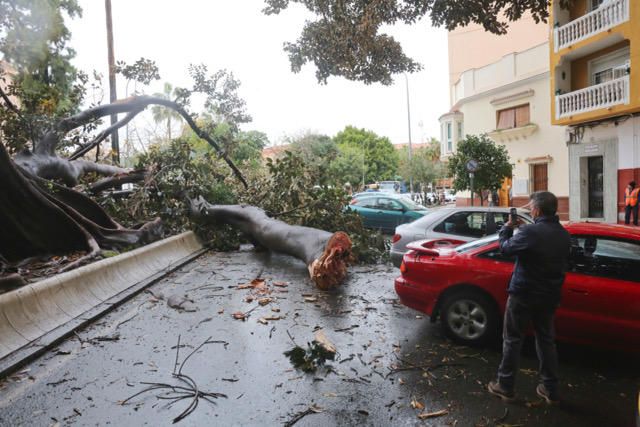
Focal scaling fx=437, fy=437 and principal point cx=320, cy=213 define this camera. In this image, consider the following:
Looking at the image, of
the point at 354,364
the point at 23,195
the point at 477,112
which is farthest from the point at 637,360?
the point at 477,112

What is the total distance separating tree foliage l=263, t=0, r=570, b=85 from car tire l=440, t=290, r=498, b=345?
455cm

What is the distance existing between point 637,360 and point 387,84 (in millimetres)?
6224

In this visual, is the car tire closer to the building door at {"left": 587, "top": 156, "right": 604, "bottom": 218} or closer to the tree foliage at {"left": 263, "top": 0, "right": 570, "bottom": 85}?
the tree foliage at {"left": 263, "top": 0, "right": 570, "bottom": 85}

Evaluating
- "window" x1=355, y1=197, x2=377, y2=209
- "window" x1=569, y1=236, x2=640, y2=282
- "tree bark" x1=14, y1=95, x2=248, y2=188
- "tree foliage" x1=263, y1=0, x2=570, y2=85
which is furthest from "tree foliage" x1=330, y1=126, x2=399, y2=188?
"window" x1=569, y1=236, x2=640, y2=282

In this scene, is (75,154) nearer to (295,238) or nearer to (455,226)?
(295,238)

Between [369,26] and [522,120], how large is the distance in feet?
64.8

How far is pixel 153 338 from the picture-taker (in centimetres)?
500

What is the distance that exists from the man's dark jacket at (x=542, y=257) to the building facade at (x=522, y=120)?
61.5ft

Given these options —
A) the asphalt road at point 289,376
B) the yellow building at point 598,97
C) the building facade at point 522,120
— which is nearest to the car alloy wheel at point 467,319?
the asphalt road at point 289,376

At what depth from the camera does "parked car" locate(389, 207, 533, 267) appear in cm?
771

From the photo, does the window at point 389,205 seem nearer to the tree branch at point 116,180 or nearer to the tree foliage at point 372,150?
the tree branch at point 116,180

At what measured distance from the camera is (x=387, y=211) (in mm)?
14648

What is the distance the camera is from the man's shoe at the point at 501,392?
11.5 feet

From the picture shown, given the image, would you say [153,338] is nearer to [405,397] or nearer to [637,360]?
[405,397]
